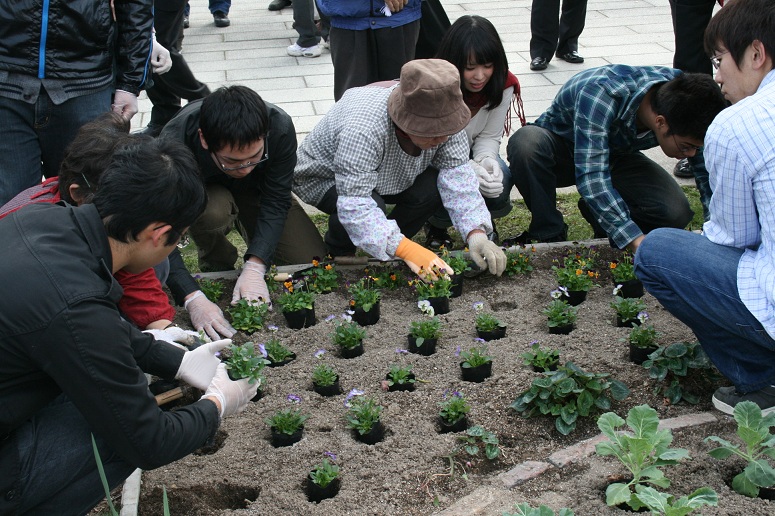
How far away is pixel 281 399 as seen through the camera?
9.94 feet

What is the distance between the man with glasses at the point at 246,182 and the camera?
11.0 feet

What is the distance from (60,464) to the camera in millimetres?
2195

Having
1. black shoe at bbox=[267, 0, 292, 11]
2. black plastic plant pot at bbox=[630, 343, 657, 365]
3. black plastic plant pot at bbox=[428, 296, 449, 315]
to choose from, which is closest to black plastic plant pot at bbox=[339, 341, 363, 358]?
black plastic plant pot at bbox=[428, 296, 449, 315]

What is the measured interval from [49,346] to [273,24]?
27.2ft

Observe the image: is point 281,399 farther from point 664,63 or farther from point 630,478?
point 664,63

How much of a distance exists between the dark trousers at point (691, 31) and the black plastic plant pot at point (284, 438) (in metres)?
3.81

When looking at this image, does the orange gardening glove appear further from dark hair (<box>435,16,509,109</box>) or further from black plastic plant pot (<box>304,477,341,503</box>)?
black plastic plant pot (<box>304,477,341,503</box>)

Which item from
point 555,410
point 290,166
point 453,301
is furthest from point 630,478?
point 290,166

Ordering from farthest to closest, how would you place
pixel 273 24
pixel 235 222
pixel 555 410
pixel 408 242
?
pixel 273 24 → pixel 235 222 → pixel 408 242 → pixel 555 410

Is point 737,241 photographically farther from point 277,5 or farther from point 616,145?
point 277,5

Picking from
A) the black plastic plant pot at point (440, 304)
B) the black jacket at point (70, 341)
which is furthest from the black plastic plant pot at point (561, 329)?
the black jacket at point (70, 341)

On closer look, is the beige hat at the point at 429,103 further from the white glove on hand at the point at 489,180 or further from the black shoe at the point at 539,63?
the black shoe at the point at 539,63

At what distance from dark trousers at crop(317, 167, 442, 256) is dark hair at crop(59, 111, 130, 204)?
1358 mm

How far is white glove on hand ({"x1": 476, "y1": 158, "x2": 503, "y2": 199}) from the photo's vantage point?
167 inches
